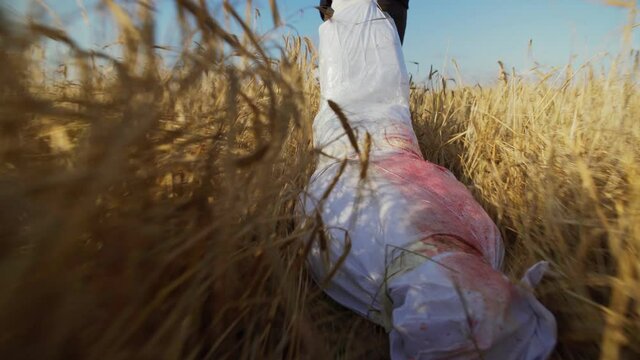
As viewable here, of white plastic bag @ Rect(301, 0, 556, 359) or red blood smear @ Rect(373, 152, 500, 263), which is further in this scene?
red blood smear @ Rect(373, 152, 500, 263)

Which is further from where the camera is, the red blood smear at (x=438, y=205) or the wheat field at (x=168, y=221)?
the red blood smear at (x=438, y=205)

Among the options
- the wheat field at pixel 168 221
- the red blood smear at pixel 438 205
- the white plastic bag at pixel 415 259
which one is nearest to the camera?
the wheat field at pixel 168 221

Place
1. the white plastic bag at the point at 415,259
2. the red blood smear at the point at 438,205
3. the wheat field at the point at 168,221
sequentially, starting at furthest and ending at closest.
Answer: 1. the red blood smear at the point at 438,205
2. the white plastic bag at the point at 415,259
3. the wheat field at the point at 168,221

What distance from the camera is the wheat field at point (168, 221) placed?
0.31 metres

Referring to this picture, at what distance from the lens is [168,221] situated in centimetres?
44

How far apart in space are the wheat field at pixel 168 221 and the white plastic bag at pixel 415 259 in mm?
47

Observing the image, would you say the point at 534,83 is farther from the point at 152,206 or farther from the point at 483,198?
the point at 152,206

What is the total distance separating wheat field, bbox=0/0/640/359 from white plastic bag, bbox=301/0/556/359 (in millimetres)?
47

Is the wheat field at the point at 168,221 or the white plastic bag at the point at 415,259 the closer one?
the wheat field at the point at 168,221

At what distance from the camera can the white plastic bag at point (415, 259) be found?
1.89ft

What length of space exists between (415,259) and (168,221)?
1.32ft

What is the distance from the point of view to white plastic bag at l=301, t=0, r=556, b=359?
576mm

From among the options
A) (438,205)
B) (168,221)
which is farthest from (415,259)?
(168,221)

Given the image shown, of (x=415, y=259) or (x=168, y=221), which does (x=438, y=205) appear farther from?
(x=168, y=221)
